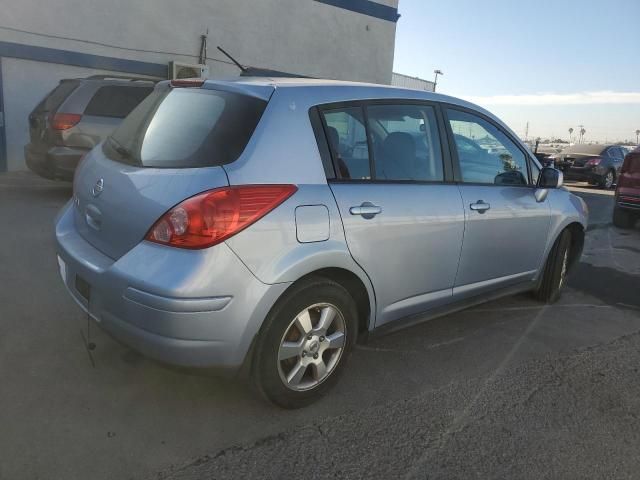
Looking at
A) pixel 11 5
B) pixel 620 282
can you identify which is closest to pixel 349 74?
pixel 11 5

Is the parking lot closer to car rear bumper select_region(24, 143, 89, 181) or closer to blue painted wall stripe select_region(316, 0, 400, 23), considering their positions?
car rear bumper select_region(24, 143, 89, 181)

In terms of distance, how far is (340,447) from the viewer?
2.55 metres

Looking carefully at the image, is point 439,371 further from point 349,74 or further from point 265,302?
point 349,74

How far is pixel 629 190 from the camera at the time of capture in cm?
891

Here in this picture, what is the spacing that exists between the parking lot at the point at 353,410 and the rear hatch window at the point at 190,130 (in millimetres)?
1011

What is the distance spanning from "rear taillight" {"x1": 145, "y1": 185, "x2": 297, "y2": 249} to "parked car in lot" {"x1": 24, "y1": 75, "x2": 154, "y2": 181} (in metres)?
5.82

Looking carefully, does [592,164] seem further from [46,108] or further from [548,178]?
[46,108]

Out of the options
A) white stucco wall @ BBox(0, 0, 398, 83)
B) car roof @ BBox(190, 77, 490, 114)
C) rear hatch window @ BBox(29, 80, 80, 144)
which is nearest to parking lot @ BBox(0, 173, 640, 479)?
car roof @ BBox(190, 77, 490, 114)

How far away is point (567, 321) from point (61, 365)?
3.78 m

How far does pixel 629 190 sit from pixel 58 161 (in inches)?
349

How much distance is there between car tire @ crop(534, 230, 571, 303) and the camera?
4578mm

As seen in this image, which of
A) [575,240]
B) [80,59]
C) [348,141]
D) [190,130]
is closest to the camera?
[190,130]

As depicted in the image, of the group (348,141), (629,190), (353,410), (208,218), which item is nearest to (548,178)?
(348,141)

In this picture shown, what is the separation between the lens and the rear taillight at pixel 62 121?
24.6ft
